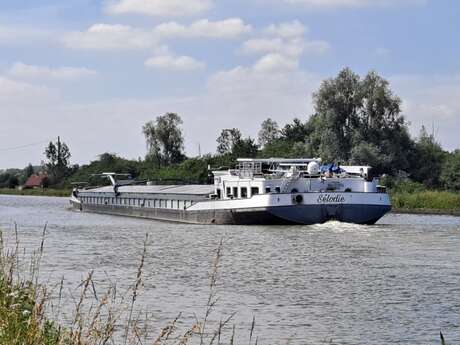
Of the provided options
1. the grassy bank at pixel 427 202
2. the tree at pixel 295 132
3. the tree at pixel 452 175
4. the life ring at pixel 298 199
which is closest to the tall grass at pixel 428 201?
the grassy bank at pixel 427 202

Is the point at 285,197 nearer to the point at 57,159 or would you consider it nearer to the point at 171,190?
the point at 171,190

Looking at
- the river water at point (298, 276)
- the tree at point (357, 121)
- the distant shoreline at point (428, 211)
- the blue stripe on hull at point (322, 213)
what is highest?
the tree at point (357, 121)

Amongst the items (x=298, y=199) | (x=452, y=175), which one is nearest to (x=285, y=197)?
(x=298, y=199)

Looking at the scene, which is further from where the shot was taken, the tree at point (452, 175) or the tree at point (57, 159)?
the tree at point (57, 159)

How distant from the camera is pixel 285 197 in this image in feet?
111

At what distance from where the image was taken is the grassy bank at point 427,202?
48406 millimetres

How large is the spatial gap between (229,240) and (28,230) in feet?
32.0

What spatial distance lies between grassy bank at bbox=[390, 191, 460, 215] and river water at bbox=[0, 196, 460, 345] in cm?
1610

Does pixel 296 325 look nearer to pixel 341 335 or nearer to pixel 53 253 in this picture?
pixel 341 335

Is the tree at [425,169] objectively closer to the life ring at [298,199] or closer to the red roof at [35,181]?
the life ring at [298,199]

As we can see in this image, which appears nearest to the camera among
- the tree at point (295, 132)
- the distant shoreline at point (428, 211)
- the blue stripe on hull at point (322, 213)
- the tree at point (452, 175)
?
the blue stripe on hull at point (322, 213)

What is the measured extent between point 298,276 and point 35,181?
123 m

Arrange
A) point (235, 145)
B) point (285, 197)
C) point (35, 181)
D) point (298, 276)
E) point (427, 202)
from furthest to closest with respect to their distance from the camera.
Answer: point (35, 181) < point (235, 145) < point (427, 202) < point (285, 197) < point (298, 276)

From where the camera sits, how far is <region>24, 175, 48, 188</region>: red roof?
133 metres
